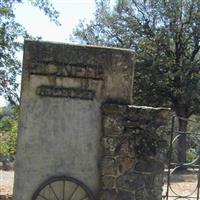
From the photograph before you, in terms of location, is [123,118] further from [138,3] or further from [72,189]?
[138,3]

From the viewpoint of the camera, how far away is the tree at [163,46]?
24438 mm

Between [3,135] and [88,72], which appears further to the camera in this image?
[3,135]

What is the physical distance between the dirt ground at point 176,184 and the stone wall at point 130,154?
505 cm

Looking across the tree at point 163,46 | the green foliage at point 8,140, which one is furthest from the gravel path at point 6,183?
the tree at point 163,46

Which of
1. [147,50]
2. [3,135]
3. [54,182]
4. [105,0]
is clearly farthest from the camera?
[105,0]

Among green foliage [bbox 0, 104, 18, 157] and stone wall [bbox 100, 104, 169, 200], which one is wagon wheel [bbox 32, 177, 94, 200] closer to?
stone wall [bbox 100, 104, 169, 200]

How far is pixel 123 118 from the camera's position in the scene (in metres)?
7.26

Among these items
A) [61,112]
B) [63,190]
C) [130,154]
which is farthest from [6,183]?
[130,154]

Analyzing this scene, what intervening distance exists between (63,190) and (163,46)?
1877cm

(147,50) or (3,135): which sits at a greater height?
(147,50)

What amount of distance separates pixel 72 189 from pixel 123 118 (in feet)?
4.26

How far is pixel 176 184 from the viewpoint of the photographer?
679 inches

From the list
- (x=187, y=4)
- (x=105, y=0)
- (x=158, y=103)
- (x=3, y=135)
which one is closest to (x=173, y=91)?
(x=158, y=103)

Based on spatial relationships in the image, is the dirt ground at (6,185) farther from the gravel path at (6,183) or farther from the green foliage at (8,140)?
the green foliage at (8,140)
